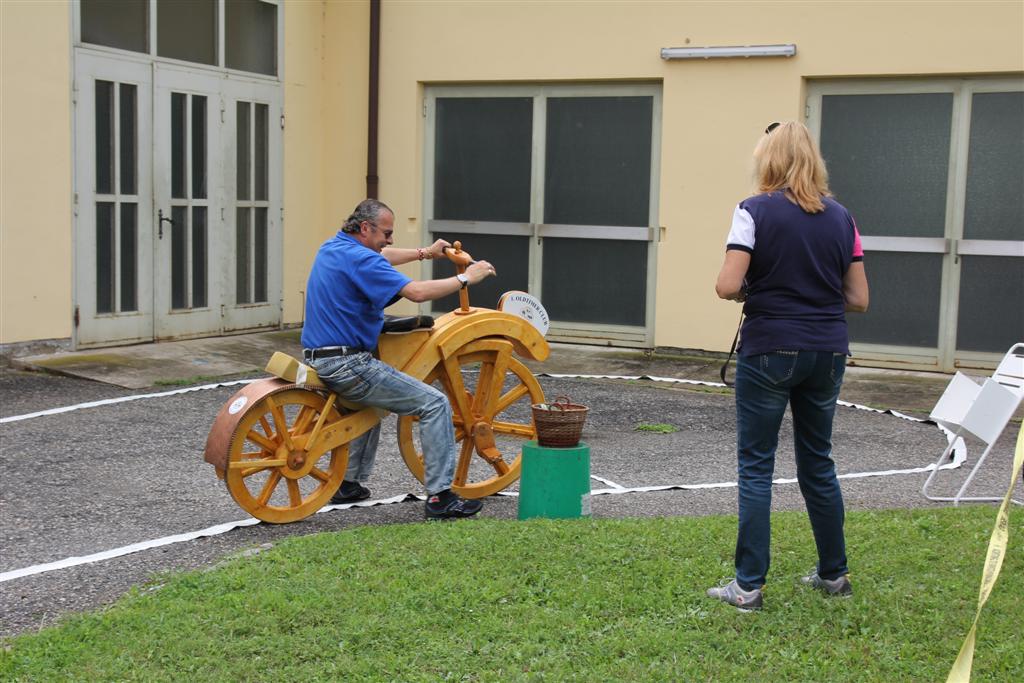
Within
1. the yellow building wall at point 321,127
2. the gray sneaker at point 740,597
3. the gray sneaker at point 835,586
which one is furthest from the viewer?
the yellow building wall at point 321,127

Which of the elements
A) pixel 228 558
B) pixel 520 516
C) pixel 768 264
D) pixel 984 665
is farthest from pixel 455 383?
pixel 984 665

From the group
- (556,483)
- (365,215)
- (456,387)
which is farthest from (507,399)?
(365,215)

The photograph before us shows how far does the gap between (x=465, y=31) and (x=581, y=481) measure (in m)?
7.70

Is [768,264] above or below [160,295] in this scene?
above

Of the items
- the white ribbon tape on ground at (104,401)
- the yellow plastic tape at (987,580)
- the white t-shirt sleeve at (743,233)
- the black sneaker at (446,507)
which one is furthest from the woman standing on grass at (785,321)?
the white ribbon tape on ground at (104,401)

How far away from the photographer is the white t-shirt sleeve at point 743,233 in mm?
4652

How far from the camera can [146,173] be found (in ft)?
37.5

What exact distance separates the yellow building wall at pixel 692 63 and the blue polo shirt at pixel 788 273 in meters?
6.97

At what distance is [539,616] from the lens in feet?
15.3

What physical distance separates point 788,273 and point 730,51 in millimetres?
7394

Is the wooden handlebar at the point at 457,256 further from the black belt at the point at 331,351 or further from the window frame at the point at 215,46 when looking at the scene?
the window frame at the point at 215,46

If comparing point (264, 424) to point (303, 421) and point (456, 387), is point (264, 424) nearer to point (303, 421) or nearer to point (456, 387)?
point (303, 421)

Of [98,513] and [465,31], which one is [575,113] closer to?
[465,31]

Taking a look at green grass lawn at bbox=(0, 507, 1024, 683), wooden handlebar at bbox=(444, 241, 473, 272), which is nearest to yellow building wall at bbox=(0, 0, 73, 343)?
wooden handlebar at bbox=(444, 241, 473, 272)
